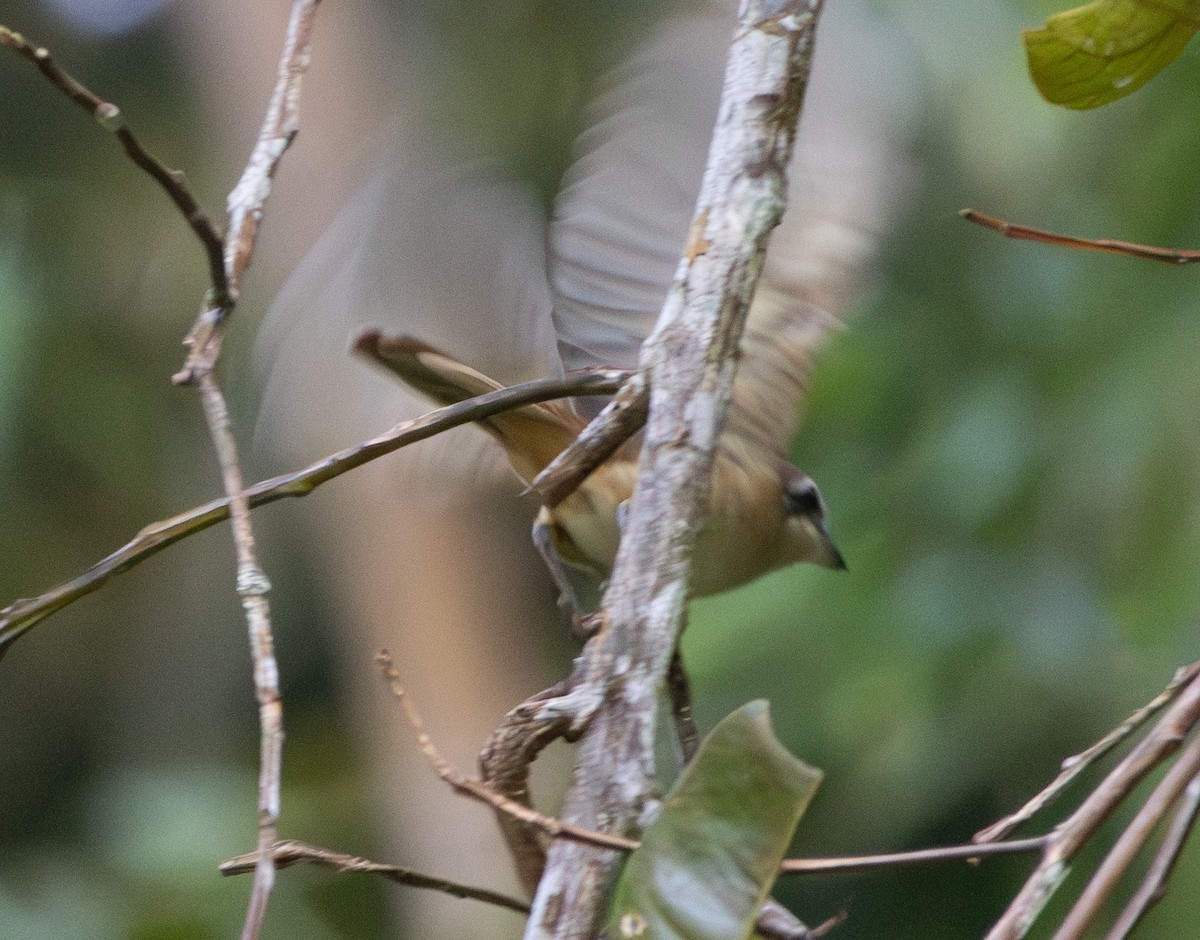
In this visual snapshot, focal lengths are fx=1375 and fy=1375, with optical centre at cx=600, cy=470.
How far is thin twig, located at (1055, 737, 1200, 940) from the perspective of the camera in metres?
0.58

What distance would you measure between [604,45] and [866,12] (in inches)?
41.1

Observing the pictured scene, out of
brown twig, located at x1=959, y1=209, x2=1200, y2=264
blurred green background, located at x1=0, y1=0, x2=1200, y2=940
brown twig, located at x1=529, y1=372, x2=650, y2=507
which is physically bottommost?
blurred green background, located at x1=0, y1=0, x2=1200, y2=940

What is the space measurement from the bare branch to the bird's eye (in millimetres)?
858

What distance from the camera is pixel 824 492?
1986 mm

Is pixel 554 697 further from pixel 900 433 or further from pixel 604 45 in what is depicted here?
pixel 604 45

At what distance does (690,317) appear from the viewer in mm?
863

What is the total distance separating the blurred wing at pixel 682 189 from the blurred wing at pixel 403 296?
0.14 feet

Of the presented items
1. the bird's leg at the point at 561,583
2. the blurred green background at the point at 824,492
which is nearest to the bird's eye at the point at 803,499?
the blurred green background at the point at 824,492

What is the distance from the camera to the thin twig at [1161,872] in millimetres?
585

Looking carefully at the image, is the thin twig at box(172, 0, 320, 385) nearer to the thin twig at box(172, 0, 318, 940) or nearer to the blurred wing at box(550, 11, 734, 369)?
the thin twig at box(172, 0, 318, 940)

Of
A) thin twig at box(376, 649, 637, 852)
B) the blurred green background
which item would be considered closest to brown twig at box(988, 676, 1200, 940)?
thin twig at box(376, 649, 637, 852)

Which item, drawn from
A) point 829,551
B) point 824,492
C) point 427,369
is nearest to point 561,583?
point 427,369

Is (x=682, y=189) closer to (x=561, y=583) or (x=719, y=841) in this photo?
(x=561, y=583)

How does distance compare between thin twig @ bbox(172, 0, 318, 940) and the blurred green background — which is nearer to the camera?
thin twig @ bbox(172, 0, 318, 940)
